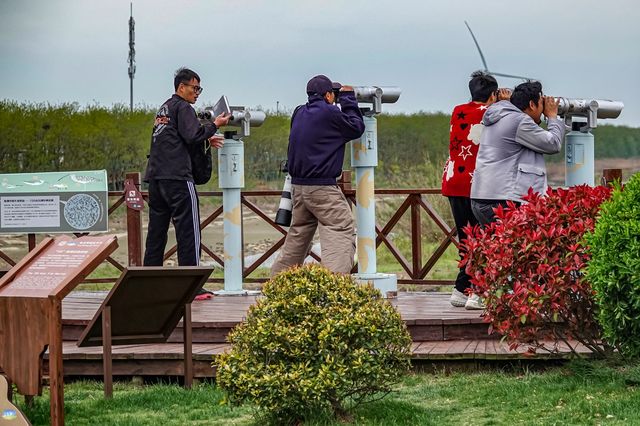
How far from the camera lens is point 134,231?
12281 millimetres

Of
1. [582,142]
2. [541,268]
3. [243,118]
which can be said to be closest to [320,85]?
[243,118]

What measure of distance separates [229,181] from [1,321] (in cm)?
454

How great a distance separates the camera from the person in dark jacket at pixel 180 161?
32.9 ft

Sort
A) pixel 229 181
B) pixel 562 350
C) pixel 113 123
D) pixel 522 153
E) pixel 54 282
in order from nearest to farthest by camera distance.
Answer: pixel 54 282, pixel 562 350, pixel 522 153, pixel 229 181, pixel 113 123

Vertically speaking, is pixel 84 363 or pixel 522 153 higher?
pixel 522 153

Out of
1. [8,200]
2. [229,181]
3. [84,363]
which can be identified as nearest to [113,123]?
[8,200]

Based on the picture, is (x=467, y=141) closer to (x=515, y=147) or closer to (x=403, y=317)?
(x=515, y=147)

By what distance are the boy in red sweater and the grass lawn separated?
5.12ft

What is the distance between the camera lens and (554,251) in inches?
283

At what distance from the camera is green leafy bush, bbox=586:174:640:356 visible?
6.55m

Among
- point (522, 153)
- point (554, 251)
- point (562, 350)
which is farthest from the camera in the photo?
point (522, 153)

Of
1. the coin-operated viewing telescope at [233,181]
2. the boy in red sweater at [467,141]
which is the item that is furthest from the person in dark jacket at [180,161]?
the boy in red sweater at [467,141]

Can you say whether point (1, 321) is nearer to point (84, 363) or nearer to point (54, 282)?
point (54, 282)

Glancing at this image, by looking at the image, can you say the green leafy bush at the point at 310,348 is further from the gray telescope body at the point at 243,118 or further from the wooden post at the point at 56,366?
the gray telescope body at the point at 243,118
